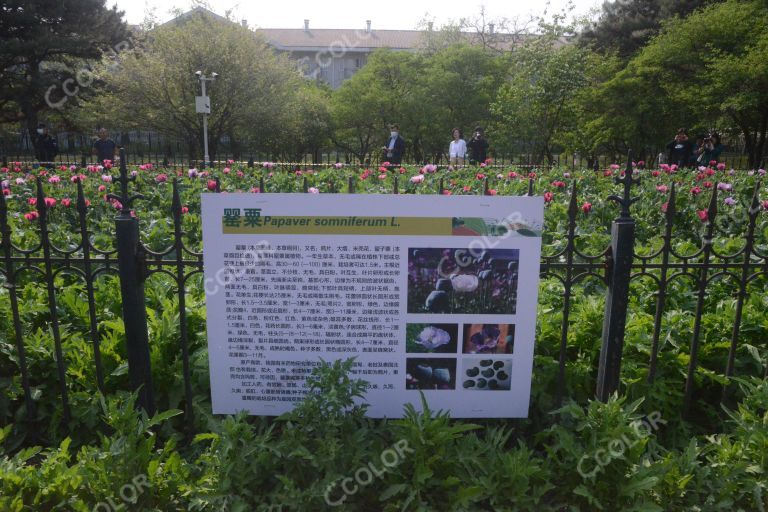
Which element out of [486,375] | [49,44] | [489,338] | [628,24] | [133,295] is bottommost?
[486,375]

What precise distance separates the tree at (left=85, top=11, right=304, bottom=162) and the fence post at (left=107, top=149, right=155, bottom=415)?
25696mm

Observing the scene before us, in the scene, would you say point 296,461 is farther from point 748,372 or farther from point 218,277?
point 748,372

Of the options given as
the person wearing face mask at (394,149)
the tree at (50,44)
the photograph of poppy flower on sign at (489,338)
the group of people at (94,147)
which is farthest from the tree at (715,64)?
the tree at (50,44)

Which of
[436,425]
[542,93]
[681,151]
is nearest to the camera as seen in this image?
[436,425]

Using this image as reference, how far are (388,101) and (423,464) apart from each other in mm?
28681

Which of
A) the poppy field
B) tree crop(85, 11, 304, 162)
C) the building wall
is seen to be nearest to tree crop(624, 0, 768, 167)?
tree crop(85, 11, 304, 162)

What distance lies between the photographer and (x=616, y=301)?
110 inches

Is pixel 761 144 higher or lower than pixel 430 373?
higher

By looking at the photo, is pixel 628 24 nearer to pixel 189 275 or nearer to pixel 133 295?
pixel 189 275

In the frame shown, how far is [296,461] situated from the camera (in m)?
2.50

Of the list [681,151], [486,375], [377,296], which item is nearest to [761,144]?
[681,151]

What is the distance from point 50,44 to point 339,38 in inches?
1676

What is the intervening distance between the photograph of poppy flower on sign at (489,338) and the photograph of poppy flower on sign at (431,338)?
0.06 metres

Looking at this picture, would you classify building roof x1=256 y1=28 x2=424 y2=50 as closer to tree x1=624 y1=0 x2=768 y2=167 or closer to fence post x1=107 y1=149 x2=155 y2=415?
tree x1=624 y1=0 x2=768 y2=167
